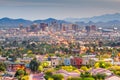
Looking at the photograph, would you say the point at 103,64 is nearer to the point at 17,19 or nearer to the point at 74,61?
the point at 74,61

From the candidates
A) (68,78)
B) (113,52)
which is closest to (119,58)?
(113,52)

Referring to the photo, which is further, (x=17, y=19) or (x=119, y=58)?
(x=17, y=19)

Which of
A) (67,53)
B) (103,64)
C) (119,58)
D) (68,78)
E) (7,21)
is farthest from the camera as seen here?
(7,21)

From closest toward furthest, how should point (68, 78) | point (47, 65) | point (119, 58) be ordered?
1. point (68, 78)
2. point (47, 65)
3. point (119, 58)

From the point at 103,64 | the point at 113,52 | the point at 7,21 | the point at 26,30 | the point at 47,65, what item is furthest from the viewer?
the point at 7,21

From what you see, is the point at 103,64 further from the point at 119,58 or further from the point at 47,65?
the point at 119,58

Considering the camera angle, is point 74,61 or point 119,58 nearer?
point 74,61

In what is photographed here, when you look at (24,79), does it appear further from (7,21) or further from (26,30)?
(7,21)

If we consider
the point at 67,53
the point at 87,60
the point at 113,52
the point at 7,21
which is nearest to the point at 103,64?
the point at 87,60

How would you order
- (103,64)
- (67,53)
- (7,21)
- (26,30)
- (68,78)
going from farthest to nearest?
1. (7,21)
2. (26,30)
3. (67,53)
4. (103,64)
5. (68,78)
